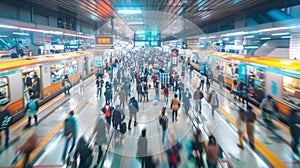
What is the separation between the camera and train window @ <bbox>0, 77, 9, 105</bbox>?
8.81 metres

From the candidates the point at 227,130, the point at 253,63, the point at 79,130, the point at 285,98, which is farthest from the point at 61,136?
the point at 253,63

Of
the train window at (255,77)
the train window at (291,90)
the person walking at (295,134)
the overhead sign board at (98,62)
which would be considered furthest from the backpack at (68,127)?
the overhead sign board at (98,62)

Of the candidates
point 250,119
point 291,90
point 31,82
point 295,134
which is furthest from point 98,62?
point 295,134

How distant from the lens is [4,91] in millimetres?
8977

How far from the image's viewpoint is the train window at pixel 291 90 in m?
8.65

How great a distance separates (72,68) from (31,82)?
639cm

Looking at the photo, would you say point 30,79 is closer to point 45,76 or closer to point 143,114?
point 45,76

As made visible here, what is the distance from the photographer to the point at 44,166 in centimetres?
639

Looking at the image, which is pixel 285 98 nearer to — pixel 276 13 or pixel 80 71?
pixel 276 13

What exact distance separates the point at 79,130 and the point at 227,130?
5304mm

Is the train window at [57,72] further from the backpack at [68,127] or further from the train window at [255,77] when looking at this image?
the train window at [255,77]

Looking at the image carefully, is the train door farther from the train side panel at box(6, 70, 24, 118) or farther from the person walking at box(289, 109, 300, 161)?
the person walking at box(289, 109, 300, 161)

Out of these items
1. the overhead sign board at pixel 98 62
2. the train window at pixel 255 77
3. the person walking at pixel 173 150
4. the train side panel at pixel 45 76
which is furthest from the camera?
the overhead sign board at pixel 98 62

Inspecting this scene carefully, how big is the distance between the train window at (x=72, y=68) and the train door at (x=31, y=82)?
4.36 meters
